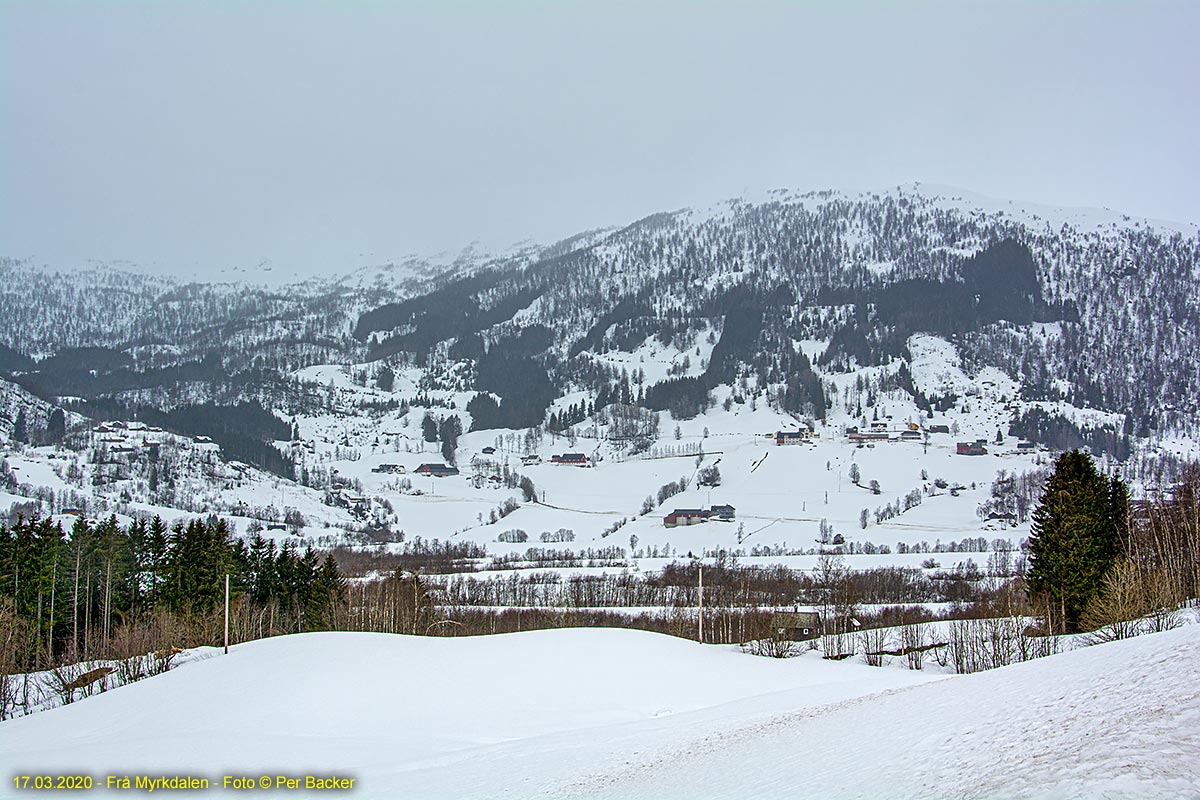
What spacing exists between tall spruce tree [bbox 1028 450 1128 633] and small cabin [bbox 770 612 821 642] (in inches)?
1026

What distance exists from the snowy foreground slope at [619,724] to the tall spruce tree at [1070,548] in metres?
17.1

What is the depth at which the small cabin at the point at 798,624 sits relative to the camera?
8000 centimetres

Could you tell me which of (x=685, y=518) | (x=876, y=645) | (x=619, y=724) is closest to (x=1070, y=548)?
(x=876, y=645)

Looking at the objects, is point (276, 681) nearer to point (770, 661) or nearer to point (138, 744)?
point (138, 744)

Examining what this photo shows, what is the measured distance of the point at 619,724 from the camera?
29.5 metres

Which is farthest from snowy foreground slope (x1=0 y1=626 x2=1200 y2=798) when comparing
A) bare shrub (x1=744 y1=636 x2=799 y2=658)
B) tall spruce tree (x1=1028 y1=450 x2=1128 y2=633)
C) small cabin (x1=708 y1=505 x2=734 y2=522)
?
small cabin (x1=708 y1=505 x2=734 y2=522)

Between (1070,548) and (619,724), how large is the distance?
37.6 meters

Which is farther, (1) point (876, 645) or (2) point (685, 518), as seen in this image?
(2) point (685, 518)

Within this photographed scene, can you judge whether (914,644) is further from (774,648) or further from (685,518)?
(685,518)

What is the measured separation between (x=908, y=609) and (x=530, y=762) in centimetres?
8665

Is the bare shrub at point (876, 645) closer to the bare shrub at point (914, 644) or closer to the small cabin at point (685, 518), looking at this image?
the bare shrub at point (914, 644)

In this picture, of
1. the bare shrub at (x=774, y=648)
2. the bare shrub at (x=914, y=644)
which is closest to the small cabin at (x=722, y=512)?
the bare shrub at (x=914, y=644)

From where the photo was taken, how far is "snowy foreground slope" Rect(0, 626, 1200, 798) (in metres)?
13.7

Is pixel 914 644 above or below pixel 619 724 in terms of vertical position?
below
